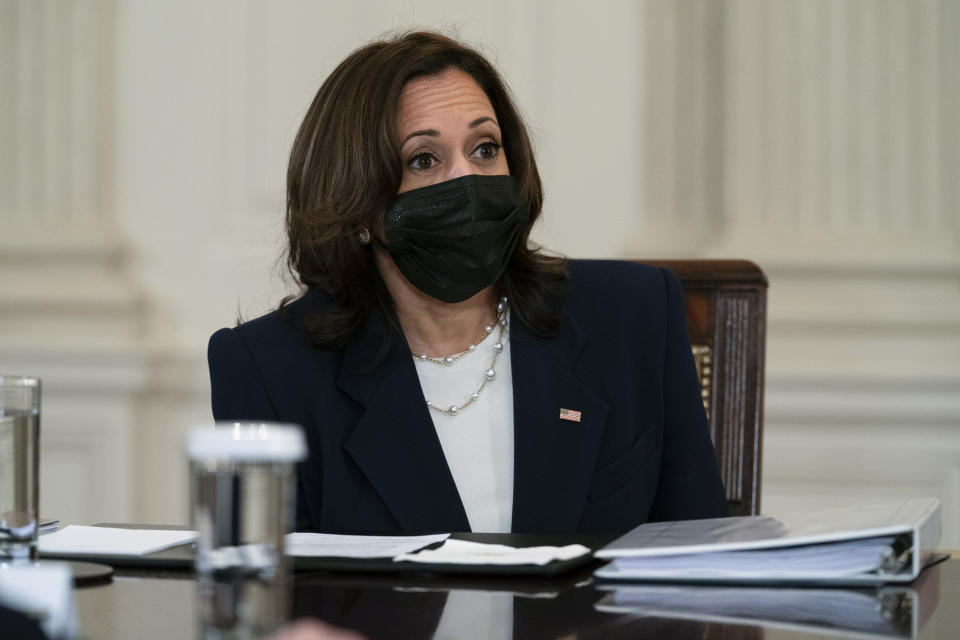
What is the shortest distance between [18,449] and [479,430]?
3.31 ft

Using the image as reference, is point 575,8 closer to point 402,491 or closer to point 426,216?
point 426,216

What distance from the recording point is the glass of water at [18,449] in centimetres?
111

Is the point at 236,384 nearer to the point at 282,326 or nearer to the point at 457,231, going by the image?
the point at 282,326

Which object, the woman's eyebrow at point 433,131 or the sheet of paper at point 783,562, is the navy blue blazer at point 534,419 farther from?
the sheet of paper at point 783,562

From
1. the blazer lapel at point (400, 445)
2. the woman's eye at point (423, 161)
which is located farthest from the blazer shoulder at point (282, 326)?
the woman's eye at point (423, 161)

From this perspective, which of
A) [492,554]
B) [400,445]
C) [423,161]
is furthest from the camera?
[423,161]

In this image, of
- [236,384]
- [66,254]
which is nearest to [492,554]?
[236,384]

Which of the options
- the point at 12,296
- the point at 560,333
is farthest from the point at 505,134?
the point at 12,296

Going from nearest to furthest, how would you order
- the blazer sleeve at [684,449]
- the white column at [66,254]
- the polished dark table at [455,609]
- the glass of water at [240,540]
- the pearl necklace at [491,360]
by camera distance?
1. the glass of water at [240,540]
2. the polished dark table at [455,609]
3. the blazer sleeve at [684,449]
4. the pearl necklace at [491,360]
5. the white column at [66,254]

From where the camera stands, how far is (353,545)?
1.33 meters

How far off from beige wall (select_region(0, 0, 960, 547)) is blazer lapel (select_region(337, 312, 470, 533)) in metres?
1.03

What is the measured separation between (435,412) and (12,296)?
2030 mm

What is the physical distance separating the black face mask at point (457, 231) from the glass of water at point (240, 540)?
1.30 metres

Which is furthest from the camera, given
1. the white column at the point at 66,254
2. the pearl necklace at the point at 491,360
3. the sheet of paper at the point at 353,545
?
the white column at the point at 66,254
